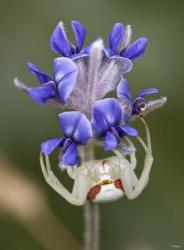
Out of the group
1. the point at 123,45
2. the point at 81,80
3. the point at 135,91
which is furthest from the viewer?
the point at 135,91

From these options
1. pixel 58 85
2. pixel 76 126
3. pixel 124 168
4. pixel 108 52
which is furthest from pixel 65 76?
pixel 124 168

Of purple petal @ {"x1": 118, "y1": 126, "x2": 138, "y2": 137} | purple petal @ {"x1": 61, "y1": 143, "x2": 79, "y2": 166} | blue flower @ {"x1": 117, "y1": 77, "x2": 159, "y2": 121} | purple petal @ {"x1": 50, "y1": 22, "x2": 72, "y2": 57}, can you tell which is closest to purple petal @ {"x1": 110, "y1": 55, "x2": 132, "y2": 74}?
blue flower @ {"x1": 117, "y1": 77, "x2": 159, "y2": 121}

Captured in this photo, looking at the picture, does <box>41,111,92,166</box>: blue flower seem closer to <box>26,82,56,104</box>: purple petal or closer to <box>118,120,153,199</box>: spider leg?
<box>26,82,56,104</box>: purple petal

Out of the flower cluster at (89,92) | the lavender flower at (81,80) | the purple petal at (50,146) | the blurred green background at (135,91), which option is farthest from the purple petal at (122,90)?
the blurred green background at (135,91)

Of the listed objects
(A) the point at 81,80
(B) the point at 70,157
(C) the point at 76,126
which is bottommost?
(B) the point at 70,157

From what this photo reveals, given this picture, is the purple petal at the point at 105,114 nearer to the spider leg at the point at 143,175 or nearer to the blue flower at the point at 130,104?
the blue flower at the point at 130,104

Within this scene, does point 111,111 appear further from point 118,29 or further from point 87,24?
point 87,24

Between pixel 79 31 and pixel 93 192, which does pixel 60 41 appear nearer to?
pixel 79 31
